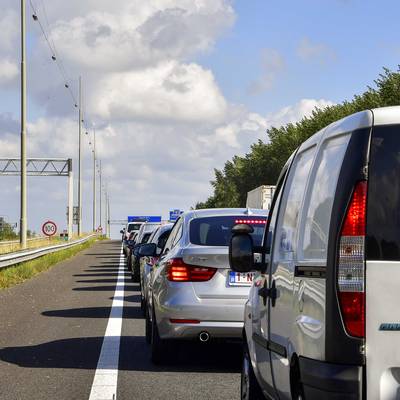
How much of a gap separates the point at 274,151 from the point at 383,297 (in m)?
111

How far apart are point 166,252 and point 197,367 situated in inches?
58.5

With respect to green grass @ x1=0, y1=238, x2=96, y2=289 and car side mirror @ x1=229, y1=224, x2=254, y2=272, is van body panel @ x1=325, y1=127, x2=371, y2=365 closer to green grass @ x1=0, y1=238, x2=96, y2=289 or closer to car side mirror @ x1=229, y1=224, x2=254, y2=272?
car side mirror @ x1=229, y1=224, x2=254, y2=272

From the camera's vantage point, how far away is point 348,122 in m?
4.52

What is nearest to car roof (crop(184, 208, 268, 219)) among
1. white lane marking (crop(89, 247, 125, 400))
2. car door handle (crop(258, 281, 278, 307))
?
white lane marking (crop(89, 247, 125, 400))

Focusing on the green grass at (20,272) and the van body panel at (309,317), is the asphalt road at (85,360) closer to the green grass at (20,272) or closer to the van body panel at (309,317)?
the van body panel at (309,317)

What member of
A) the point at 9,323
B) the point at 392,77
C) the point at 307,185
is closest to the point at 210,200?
the point at 392,77

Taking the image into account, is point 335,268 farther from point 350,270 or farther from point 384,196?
point 384,196

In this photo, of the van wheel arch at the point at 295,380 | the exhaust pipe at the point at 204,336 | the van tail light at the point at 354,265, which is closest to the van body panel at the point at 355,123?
the van tail light at the point at 354,265

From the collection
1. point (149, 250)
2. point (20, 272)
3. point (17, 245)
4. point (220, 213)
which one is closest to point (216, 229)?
point (220, 213)

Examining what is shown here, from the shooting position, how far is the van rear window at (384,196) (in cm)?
413

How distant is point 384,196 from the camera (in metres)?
4.19

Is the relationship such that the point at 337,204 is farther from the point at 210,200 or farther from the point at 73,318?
the point at 210,200

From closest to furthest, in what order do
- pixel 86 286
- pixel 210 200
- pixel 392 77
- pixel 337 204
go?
pixel 337 204, pixel 86 286, pixel 392 77, pixel 210 200

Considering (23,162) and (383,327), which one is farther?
(23,162)
